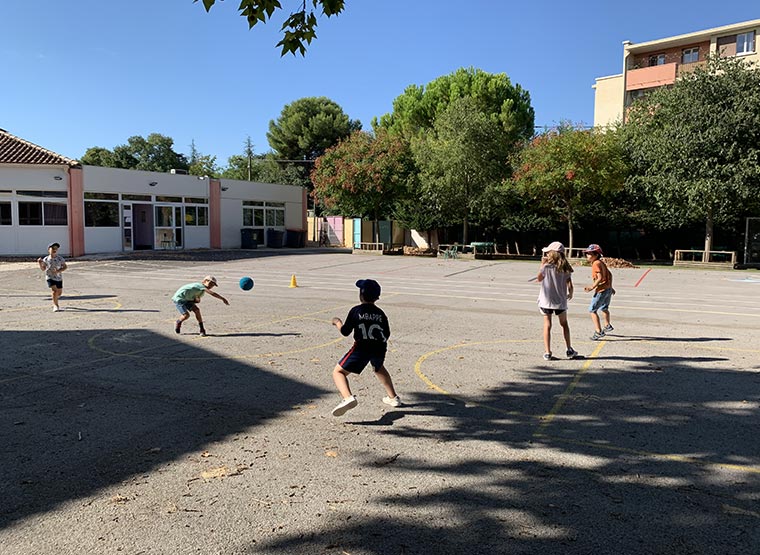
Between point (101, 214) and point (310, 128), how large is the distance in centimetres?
2880

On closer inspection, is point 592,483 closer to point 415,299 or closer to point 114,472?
point 114,472

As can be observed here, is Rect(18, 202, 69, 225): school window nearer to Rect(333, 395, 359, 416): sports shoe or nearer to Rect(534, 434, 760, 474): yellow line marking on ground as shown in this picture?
Rect(333, 395, 359, 416): sports shoe

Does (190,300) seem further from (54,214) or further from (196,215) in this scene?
(196,215)

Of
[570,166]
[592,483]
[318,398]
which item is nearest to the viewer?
[592,483]

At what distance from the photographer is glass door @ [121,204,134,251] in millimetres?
30062

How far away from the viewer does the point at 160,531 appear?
344 cm

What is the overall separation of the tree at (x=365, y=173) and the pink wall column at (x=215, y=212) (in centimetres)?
584

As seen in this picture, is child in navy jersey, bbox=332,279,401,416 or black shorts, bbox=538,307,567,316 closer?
child in navy jersey, bbox=332,279,401,416

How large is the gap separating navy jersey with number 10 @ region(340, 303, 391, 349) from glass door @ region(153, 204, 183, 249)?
28552 millimetres

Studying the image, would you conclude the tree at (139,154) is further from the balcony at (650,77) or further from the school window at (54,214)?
the balcony at (650,77)

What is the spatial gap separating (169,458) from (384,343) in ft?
7.06

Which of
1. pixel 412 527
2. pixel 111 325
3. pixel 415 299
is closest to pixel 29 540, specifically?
pixel 412 527

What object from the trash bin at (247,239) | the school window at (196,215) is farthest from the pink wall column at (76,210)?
the trash bin at (247,239)

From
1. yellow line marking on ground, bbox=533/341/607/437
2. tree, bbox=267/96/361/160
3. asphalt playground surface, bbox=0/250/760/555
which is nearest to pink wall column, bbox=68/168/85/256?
asphalt playground surface, bbox=0/250/760/555
